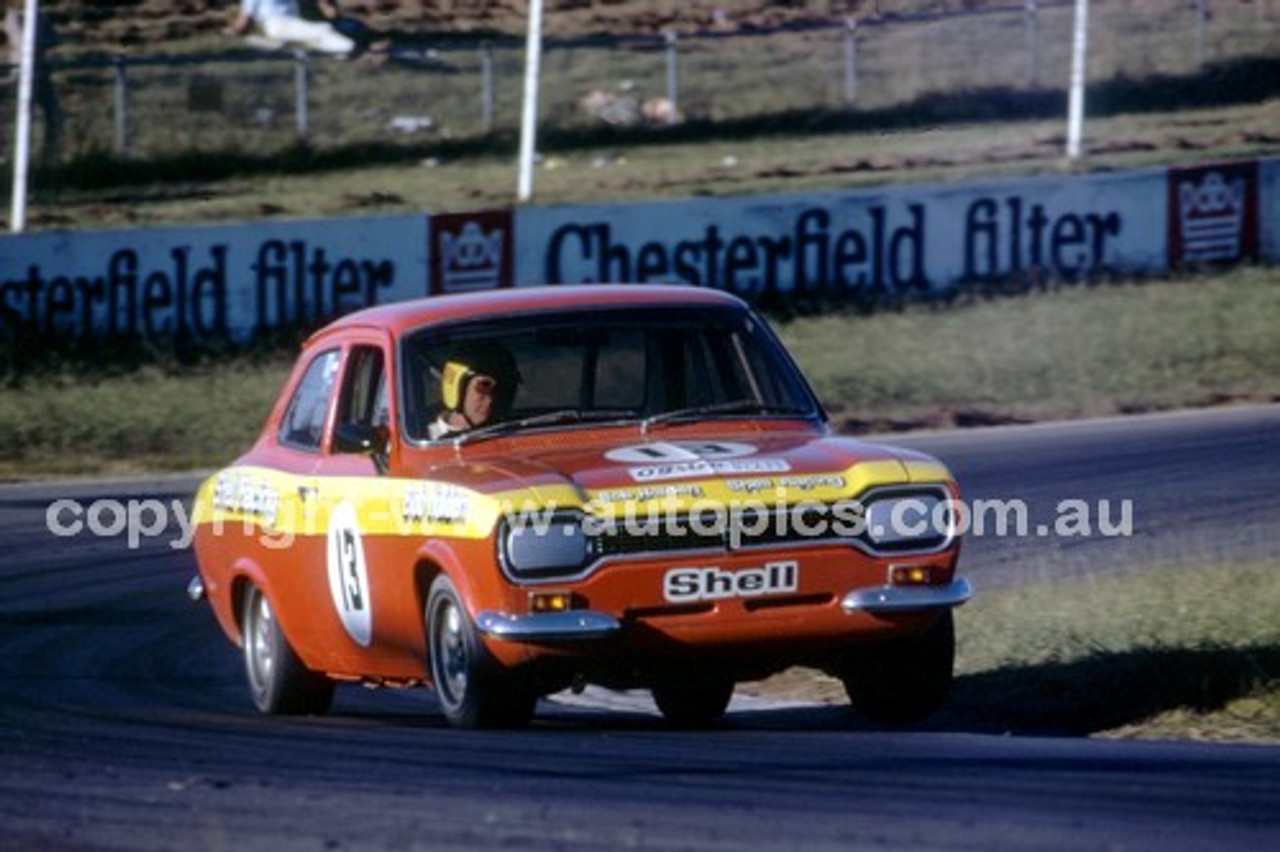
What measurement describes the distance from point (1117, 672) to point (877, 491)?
6.09ft

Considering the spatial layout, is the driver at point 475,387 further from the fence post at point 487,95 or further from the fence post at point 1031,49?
the fence post at point 1031,49

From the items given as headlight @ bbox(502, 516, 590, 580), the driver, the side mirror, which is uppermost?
A: the driver

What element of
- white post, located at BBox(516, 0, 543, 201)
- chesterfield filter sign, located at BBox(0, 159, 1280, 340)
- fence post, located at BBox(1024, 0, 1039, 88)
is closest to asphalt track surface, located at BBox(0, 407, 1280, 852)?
chesterfield filter sign, located at BBox(0, 159, 1280, 340)

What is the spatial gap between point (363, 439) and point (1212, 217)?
18.1m

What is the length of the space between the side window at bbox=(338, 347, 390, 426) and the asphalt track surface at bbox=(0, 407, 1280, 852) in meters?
1.03

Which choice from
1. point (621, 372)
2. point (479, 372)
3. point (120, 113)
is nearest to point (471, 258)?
point (621, 372)

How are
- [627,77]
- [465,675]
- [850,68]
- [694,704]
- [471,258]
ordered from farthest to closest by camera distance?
[627,77]
[850,68]
[471,258]
[694,704]
[465,675]

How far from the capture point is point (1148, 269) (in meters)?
25.7

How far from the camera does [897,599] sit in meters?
8.16

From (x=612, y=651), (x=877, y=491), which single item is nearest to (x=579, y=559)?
(x=612, y=651)

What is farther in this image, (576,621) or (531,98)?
(531,98)

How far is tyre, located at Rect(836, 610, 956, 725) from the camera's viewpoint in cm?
847

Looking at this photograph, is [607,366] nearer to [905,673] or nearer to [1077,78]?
[905,673]

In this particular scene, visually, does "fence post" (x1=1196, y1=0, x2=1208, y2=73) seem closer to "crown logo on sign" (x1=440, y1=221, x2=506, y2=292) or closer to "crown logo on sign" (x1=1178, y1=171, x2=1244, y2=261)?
"crown logo on sign" (x1=1178, y1=171, x2=1244, y2=261)
